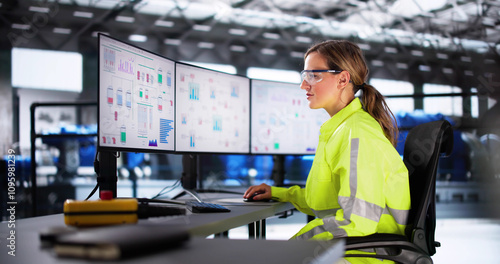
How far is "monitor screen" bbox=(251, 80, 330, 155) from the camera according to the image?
2.33 meters

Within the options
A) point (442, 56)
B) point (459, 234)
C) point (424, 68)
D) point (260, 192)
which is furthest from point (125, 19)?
point (260, 192)

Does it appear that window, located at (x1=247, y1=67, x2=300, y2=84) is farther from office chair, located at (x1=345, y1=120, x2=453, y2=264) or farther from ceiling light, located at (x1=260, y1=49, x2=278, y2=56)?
office chair, located at (x1=345, y1=120, x2=453, y2=264)

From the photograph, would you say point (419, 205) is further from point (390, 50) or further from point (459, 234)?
point (390, 50)

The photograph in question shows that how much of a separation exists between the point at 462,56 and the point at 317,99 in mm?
10320

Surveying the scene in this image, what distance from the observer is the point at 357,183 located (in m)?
1.12

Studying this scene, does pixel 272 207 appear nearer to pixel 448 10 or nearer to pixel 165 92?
pixel 165 92

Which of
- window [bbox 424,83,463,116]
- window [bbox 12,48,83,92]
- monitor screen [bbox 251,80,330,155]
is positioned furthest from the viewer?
window [bbox 12,48,83,92]

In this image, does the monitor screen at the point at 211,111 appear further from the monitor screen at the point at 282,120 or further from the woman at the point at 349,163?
the woman at the point at 349,163

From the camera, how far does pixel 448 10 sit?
9.81 meters

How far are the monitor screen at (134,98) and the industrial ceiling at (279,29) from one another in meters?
7.71

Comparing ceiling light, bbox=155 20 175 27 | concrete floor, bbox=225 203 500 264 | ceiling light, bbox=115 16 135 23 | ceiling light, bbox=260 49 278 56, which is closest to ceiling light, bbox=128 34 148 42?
ceiling light, bbox=115 16 135 23

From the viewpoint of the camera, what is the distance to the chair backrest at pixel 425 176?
1220 millimetres

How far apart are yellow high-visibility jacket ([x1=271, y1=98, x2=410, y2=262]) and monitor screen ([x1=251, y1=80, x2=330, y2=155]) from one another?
0.92m

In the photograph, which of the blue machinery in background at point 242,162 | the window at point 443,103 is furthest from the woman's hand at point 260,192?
the blue machinery in background at point 242,162
